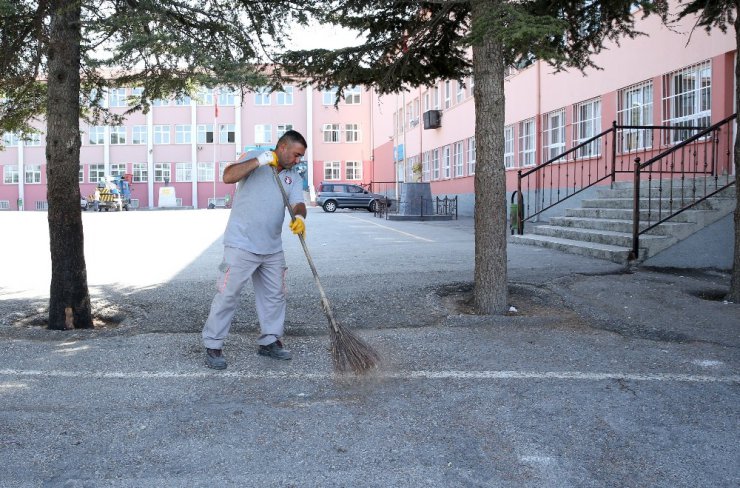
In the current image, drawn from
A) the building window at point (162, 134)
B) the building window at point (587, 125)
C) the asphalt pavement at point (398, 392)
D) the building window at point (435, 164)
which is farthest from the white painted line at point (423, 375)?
the building window at point (162, 134)

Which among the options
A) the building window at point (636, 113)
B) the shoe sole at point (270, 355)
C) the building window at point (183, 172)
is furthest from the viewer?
the building window at point (183, 172)

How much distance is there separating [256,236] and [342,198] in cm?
3196

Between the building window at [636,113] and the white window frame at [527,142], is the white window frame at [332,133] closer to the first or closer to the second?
the white window frame at [527,142]

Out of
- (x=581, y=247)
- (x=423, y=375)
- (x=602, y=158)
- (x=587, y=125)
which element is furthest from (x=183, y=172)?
(x=423, y=375)

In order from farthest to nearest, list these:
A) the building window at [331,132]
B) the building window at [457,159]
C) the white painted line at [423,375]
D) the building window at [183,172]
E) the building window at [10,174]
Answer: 1. the building window at [10,174]
2. the building window at [183,172]
3. the building window at [331,132]
4. the building window at [457,159]
5. the white painted line at [423,375]

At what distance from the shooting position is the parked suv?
36.9 meters

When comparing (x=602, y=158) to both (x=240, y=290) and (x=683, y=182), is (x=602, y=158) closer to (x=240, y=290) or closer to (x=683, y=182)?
(x=683, y=182)

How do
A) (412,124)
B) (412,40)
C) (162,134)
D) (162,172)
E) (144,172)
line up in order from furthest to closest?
(144,172) → (162,172) → (162,134) → (412,124) → (412,40)

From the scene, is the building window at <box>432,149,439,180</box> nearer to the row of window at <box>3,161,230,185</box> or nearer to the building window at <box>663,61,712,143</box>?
the building window at <box>663,61,712,143</box>

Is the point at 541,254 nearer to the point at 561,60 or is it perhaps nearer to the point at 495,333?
the point at 495,333

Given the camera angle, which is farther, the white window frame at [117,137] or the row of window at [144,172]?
the white window frame at [117,137]

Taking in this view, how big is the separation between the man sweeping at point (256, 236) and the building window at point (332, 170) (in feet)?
159

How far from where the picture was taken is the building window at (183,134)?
5441 centimetres

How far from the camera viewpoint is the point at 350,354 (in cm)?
505
